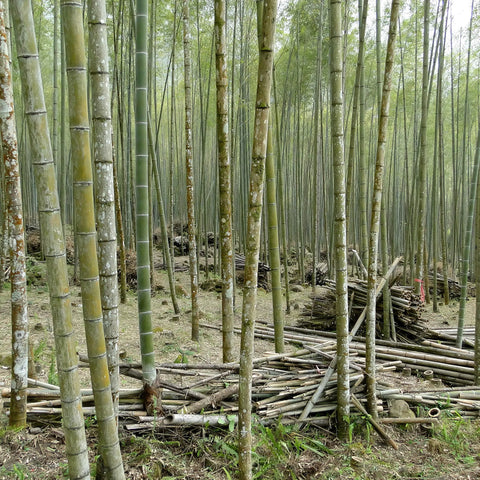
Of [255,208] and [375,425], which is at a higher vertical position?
[255,208]

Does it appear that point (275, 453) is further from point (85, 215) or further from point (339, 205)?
point (85, 215)

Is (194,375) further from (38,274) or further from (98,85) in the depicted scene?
(38,274)

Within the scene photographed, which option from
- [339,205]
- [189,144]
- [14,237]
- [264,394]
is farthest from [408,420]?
[189,144]

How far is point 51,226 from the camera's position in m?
1.25

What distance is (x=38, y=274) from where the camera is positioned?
5980mm

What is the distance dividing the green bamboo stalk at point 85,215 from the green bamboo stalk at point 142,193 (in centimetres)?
80

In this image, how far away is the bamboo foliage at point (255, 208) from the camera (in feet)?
4.14

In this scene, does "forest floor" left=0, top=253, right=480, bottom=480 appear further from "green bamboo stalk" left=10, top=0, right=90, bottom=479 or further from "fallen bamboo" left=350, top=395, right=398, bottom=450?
"green bamboo stalk" left=10, top=0, right=90, bottom=479

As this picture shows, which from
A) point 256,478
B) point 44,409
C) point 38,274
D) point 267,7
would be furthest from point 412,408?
point 38,274

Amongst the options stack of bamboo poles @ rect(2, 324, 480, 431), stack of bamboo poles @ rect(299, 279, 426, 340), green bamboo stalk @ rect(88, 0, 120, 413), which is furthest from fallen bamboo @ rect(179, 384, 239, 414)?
stack of bamboo poles @ rect(299, 279, 426, 340)

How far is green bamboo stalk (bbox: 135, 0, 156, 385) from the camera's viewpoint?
6.77 feet

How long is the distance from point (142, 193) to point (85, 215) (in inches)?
35.0

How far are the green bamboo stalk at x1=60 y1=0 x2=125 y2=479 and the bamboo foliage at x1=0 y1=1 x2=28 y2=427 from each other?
0.55 meters

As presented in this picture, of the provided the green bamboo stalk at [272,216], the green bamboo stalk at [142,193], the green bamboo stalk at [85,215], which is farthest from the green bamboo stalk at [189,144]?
the green bamboo stalk at [85,215]
